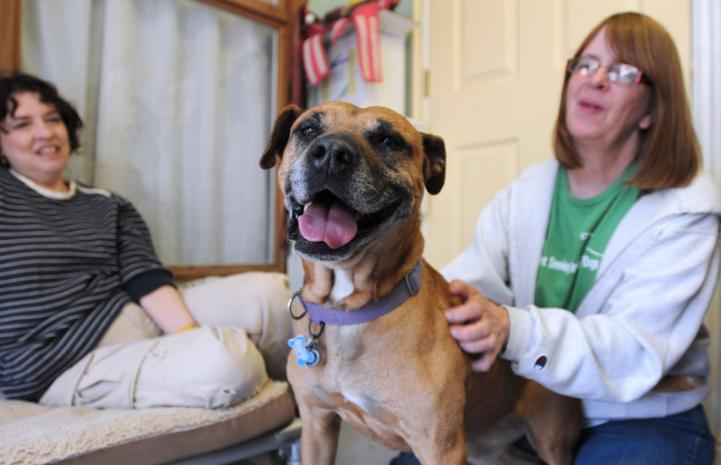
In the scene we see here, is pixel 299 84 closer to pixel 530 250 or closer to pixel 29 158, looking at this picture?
pixel 29 158

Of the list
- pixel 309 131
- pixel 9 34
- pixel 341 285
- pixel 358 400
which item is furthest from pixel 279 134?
pixel 9 34

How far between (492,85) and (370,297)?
1.62m

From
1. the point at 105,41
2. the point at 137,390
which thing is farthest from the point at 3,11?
the point at 137,390

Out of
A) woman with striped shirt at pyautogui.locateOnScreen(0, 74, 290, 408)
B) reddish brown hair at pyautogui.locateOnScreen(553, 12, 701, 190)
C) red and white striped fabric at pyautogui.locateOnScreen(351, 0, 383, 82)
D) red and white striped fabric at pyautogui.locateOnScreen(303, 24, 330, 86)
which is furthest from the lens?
red and white striped fabric at pyautogui.locateOnScreen(303, 24, 330, 86)

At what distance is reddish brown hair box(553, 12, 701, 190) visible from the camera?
1171 mm

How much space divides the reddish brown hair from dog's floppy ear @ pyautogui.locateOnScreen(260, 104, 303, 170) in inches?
31.1

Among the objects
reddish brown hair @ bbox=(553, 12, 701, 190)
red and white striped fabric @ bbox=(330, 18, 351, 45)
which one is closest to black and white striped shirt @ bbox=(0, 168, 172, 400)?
red and white striped fabric @ bbox=(330, 18, 351, 45)

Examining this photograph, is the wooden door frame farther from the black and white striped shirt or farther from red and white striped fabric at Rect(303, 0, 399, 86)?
the black and white striped shirt

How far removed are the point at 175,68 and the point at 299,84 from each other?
563 mm

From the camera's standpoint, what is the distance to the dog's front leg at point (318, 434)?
40.9 inches

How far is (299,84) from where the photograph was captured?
2395 millimetres

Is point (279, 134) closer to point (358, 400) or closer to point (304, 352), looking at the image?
point (304, 352)

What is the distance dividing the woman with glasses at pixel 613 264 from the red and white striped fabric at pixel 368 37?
1043 millimetres

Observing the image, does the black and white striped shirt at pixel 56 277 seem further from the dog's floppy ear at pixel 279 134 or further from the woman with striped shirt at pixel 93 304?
the dog's floppy ear at pixel 279 134
